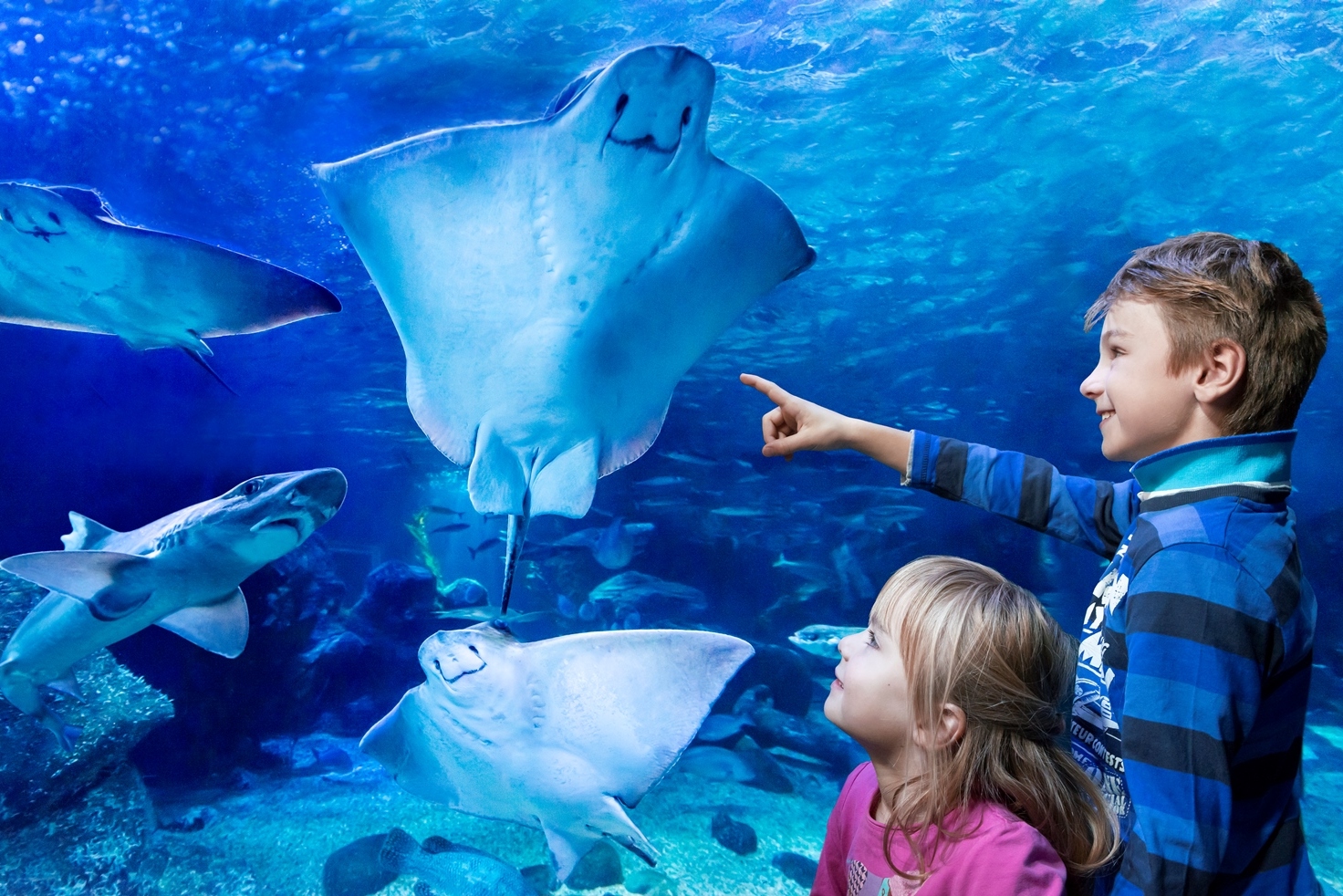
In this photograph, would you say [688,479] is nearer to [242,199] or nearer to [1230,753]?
[242,199]

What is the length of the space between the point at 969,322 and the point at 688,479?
129 inches

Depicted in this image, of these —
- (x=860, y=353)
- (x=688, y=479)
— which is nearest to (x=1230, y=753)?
(x=860, y=353)

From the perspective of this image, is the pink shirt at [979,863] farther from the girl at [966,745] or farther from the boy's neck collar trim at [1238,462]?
the boy's neck collar trim at [1238,462]

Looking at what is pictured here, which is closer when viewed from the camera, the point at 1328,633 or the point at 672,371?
the point at 672,371

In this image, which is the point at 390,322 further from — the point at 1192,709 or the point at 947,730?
the point at 1192,709

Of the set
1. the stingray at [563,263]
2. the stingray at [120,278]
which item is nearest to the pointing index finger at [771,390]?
the stingray at [563,263]

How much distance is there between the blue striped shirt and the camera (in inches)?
28.1

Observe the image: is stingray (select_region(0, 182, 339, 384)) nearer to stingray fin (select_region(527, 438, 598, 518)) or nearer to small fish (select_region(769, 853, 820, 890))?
stingray fin (select_region(527, 438, 598, 518))

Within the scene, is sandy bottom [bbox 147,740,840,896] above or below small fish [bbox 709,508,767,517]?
below

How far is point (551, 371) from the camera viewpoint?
1607 millimetres

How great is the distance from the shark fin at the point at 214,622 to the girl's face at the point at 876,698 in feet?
6.87

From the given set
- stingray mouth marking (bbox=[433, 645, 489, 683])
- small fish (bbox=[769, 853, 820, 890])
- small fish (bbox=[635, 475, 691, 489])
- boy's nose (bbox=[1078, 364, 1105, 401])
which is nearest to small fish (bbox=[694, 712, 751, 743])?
small fish (bbox=[769, 853, 820, 890])

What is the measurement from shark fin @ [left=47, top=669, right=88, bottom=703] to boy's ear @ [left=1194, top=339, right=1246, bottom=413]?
11.2 feet

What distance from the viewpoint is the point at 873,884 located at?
946 mm
